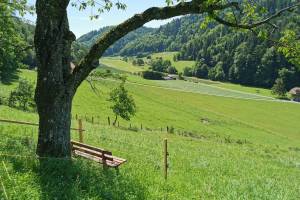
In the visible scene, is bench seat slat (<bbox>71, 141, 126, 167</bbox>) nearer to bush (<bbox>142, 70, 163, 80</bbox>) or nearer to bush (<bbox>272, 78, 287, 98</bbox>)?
bush (<bbox>272, 78, 287, 98</bbox>)

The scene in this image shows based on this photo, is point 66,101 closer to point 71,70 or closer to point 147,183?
point 71,70

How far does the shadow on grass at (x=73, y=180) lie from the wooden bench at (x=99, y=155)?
0.63 m

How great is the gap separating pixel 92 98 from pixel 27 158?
3094 inches

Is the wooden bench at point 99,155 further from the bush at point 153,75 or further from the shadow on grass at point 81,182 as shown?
the bush at point 153,75

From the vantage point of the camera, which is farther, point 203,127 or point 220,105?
point 220,105

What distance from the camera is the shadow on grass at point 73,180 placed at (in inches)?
377

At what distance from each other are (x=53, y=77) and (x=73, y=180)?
9.76 ft

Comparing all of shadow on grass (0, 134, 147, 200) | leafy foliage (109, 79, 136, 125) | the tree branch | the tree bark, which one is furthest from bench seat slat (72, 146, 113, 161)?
leafy foliage (109, 79, 136, 125)

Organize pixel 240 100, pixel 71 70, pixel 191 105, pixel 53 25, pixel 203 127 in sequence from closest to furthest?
pixel 53 25
pixel 71 70
pixel 203 127
pixel 191 105
pixel 240 100

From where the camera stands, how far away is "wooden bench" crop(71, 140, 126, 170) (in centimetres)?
1264

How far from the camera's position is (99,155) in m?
13.1

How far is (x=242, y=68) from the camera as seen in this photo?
19138cm

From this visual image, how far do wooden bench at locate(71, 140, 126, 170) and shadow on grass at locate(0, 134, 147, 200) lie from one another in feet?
2.08

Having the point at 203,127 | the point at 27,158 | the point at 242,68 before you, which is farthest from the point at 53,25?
the point at 242,68
